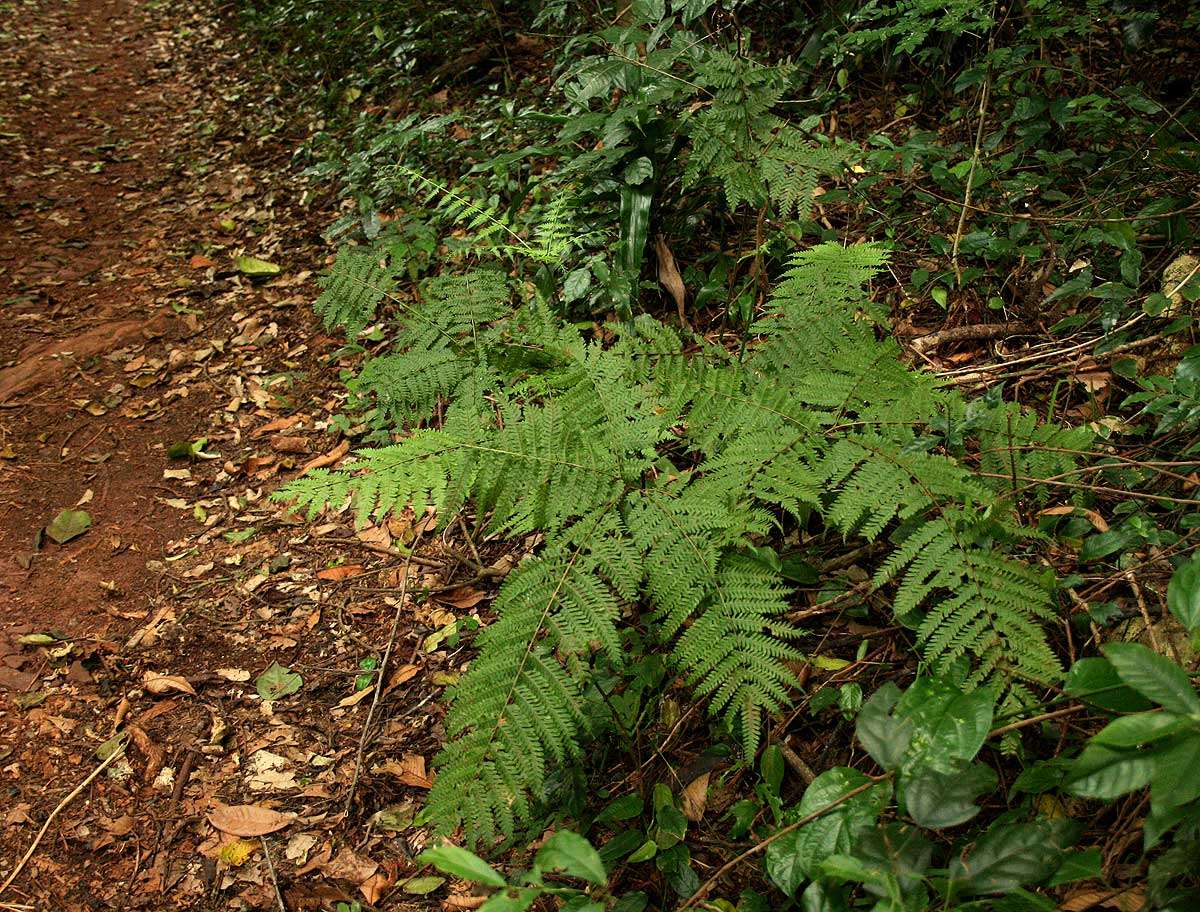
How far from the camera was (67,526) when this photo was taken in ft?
12.6

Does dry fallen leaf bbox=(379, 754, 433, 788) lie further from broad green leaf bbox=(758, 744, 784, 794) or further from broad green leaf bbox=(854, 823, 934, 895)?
broad green leaf bbox=(854, 823, 934, 895)

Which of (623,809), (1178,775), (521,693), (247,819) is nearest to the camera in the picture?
(1178,775)

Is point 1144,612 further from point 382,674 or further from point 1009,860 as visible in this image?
point 382,674

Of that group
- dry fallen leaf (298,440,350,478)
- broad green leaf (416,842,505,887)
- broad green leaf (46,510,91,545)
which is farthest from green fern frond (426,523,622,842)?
broad green leaf (46,510,91,545)

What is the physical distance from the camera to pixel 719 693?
1876 mm

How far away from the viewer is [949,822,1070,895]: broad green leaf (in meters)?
1.52

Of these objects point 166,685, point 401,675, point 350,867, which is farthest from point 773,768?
point 166,685

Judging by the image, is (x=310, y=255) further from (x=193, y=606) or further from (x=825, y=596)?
(x=825, y=596)

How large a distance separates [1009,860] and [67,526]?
13.5ft

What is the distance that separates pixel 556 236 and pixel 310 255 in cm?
263

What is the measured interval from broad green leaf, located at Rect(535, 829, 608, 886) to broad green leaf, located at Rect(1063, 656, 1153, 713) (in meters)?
1.00

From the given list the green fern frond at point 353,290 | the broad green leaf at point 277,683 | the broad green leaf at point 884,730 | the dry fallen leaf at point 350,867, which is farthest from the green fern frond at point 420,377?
the broad green leaf at point 884,730

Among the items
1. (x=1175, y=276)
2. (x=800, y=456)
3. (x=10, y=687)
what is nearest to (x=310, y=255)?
(x=10, y=687)

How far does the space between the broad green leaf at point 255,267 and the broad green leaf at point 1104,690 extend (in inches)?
210
